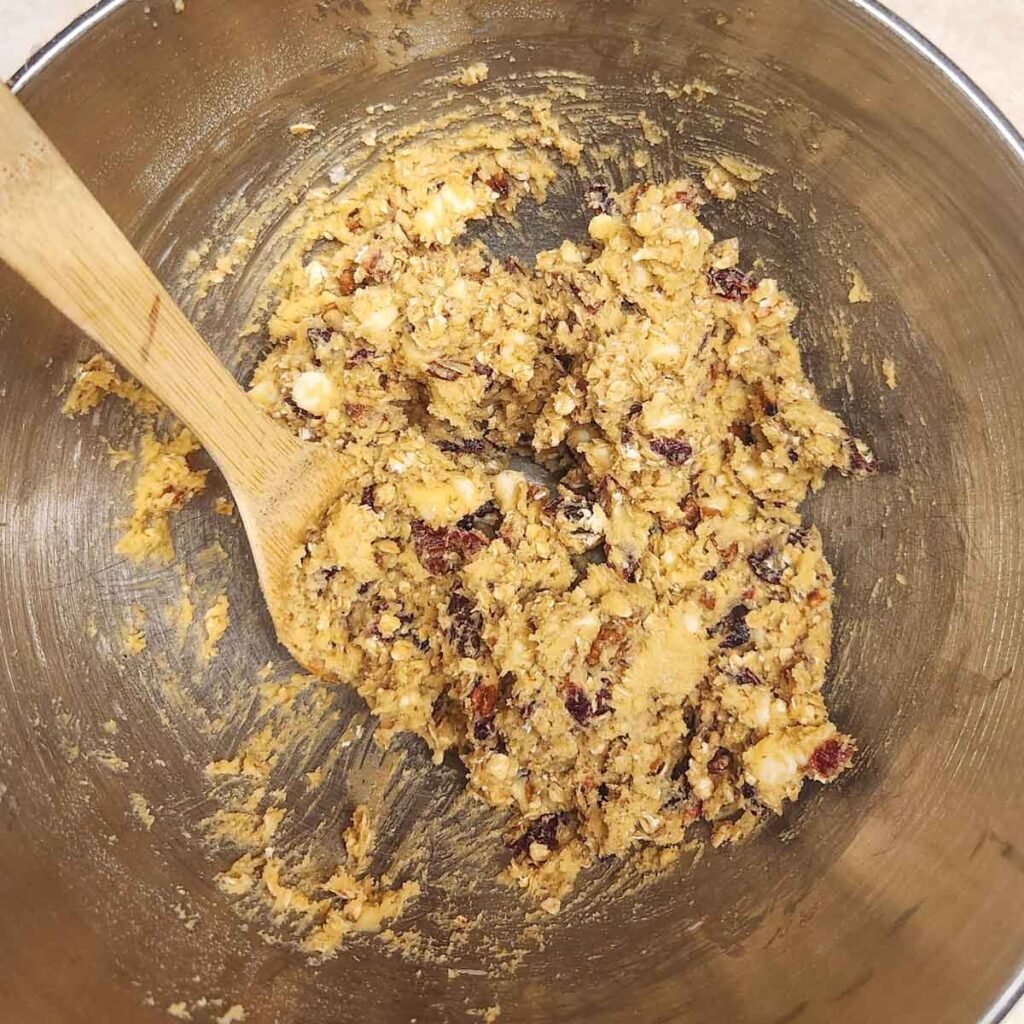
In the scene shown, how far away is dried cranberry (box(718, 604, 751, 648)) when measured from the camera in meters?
1.93

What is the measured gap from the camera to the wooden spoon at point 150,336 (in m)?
1.40

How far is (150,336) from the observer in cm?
161

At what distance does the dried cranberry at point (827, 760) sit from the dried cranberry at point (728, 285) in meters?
0.99

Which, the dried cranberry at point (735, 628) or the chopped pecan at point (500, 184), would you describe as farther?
the chopped pecan at point (500, 184)

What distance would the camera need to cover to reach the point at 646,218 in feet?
6.11

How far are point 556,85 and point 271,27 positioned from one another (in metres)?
0.61

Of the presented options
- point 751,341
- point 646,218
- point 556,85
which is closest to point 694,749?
point 751,341

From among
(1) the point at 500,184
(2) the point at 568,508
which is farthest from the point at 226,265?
(2) the point at 568,508

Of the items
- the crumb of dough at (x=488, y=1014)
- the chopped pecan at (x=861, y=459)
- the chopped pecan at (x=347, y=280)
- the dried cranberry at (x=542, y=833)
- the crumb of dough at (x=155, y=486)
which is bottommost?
the crumb of dough at (x=488, y=1014)

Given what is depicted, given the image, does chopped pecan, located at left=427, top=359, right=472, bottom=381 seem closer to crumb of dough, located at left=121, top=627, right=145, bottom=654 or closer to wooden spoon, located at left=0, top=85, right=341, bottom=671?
wooden spoon, located at left=0, top=85, right=341, bottom=671

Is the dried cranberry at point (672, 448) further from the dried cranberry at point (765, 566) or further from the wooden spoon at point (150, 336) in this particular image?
the wooden spoon at point (150, 336)

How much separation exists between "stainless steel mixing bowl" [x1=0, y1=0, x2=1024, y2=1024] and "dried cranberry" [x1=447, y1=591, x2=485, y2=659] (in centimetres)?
64

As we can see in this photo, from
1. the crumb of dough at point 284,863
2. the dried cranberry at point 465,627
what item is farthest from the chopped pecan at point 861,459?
the crumb of dough at point 284,863

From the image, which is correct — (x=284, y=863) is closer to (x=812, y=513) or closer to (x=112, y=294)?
(x=112, y=294)
